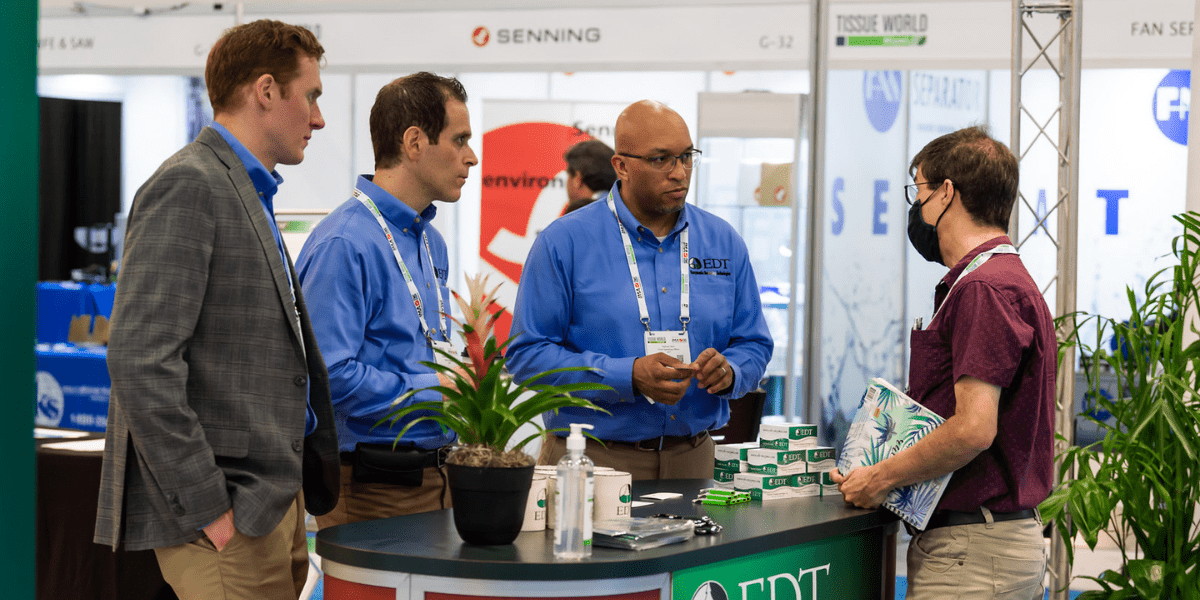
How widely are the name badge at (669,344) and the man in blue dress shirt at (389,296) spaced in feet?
1.69

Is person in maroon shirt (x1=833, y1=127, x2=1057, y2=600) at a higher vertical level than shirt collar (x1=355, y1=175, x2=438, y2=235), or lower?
lower

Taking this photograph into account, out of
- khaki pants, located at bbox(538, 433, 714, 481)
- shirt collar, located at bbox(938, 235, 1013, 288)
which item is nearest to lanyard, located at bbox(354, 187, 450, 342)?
khaki pants, located at bbox(538, 433, 714, 481)

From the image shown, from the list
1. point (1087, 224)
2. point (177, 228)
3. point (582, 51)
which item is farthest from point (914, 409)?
point (1087, 224)

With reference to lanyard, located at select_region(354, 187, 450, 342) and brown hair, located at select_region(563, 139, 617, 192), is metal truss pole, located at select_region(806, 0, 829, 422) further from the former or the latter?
lanyard, located at select_region(354, 187, 450, 342)

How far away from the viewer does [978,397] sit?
2.08 meters

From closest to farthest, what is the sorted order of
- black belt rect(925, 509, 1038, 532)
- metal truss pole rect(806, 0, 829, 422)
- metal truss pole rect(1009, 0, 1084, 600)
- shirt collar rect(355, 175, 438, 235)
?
black belt rect(925, 509, 1038, 532) < shirt collar rect(355, 175, 438, 235) < metal truss pole rect(1009, 0, 1084, 600) < metal truss pole rect(806, 0, 829, 422)

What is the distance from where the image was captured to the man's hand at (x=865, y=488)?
2.26 m

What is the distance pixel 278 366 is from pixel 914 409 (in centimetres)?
124

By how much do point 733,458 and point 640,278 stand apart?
59 centimetres

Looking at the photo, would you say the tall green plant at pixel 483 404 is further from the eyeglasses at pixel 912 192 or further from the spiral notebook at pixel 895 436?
the eyeglasses at pixel 912 192

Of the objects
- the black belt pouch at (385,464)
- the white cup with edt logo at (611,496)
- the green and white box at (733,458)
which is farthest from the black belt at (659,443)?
the white cup with edt logo at (611,496)

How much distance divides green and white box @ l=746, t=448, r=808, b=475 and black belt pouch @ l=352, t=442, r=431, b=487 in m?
0.76

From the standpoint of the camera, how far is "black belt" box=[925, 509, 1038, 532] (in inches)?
85.5

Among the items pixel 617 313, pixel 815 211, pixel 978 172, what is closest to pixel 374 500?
pixel 617 313
